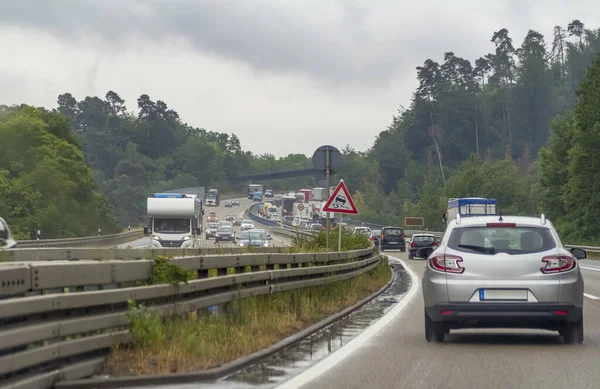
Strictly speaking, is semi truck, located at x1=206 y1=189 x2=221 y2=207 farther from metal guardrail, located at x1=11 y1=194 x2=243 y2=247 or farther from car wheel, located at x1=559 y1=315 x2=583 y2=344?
car wheel, located at x1=559 y1=315 x2=583 y2=344

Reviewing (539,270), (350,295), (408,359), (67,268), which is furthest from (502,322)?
(350,295)

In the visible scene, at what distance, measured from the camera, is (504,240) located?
44.4 feet

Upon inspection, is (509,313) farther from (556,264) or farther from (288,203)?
(288,203)

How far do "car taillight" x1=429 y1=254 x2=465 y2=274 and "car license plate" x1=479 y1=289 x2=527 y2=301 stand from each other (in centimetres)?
38

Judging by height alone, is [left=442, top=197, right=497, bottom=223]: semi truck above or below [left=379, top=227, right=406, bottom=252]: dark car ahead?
above

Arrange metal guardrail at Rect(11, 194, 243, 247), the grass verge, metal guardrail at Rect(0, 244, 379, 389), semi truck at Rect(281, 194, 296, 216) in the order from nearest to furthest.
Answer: metal guardrail at Rect(0, 244, 379, 389) < the grass verge < metal guardrail at Rect(11, 194, 243, 247) < semi truck at Rect(281, 194, 296, 216)

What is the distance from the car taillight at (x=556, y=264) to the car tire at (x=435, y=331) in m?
1.38

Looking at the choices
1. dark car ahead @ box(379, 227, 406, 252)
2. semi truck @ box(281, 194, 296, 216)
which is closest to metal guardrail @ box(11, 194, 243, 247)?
dark car ahead @ box(379, 227, 406, 252)

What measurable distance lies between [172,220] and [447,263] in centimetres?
3237

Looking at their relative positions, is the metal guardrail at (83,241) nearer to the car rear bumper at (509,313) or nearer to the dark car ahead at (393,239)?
the dark car ahead at (393,239)

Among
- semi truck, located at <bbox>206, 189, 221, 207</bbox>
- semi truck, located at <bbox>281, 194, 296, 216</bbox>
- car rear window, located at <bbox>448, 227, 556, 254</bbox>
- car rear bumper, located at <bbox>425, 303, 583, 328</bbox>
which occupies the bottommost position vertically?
car rear bumper, located at <bbox>425, 303, 583, 328</bbox>

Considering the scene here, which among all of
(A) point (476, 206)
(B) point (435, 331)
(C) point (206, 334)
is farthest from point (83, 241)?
(C) point (206, 334)

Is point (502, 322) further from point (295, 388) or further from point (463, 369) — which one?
point (295, 388)

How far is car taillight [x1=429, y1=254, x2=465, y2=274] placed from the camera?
1337 centimetres
